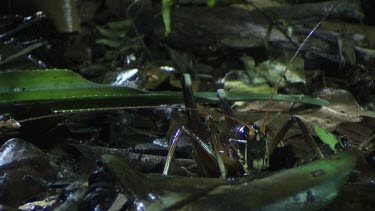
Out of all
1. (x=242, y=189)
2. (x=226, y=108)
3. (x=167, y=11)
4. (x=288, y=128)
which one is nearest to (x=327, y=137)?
A: (x=288, y=128)

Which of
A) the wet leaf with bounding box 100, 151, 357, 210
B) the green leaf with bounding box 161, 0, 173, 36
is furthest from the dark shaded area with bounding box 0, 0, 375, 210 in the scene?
the green leaf with bounding box 161, 0, 173, 36

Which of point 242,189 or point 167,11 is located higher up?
point 242,189

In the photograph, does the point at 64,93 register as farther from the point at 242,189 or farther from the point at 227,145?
the point at 242,189

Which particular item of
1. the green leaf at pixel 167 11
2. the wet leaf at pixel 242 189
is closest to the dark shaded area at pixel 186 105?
the wet leaf at pixel 242 189

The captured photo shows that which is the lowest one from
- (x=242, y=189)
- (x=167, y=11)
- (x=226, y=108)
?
(x=167, y=11)

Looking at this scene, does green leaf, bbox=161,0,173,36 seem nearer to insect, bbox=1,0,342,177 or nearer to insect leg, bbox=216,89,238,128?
insect leg, bbox=216,89,238,128

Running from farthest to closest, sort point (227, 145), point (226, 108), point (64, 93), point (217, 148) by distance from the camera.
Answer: point (226, 108) → point (64, 93) → point (227, 145) → point (217, 148)

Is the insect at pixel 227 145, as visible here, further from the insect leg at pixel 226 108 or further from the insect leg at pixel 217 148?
the insect leg at pixel 226 108

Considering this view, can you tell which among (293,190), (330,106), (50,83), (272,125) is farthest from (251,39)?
(293,190)

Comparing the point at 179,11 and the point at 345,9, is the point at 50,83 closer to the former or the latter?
the point at 179,11
